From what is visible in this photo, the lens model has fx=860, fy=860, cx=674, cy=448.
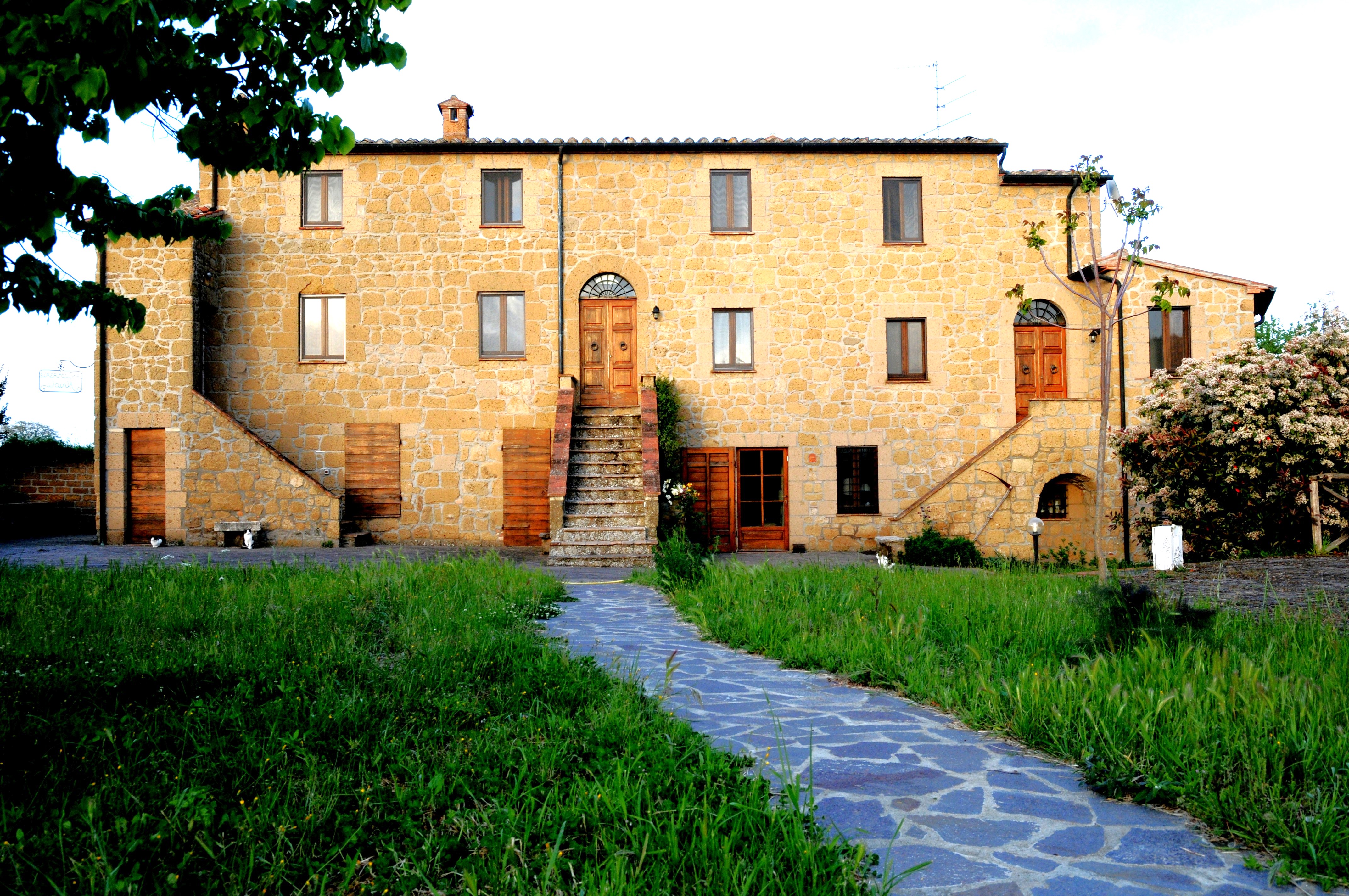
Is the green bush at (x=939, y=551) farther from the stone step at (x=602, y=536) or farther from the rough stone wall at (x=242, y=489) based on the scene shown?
the rough stone wall at (x=242, y=489)

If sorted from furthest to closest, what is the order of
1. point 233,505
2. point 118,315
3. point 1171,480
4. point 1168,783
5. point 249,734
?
point 233,505 < point 1171,480 < point 118,315 < point 249,734 < point 1168,783

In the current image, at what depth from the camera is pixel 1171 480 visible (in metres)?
13.6

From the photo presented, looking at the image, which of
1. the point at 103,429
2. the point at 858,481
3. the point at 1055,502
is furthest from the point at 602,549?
the point at 103,429

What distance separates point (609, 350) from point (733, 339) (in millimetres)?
2584

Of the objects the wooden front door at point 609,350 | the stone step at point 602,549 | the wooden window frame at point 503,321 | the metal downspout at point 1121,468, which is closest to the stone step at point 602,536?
the stone step at point 602,549

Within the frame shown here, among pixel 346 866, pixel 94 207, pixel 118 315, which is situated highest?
pixel 94 207

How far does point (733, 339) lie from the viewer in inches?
703

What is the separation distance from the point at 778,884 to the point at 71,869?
83.8 inches

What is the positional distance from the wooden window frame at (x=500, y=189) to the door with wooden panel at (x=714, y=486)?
6080 mm

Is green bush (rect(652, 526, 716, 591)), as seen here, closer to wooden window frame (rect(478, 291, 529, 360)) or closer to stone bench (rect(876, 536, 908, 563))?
stone bench (rect(876, 536, 908, 563))

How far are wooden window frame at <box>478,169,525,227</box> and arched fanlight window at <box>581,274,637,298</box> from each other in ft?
6.31

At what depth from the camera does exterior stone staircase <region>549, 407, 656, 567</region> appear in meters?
13.5

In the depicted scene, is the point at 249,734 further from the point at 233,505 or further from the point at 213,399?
the point at 213,399

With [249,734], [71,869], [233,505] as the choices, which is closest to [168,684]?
[249,734]
